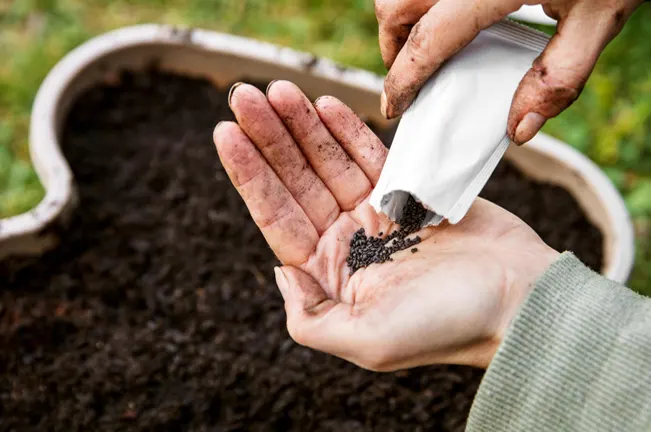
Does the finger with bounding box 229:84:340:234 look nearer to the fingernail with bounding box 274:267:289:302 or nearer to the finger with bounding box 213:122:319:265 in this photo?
the finger with bounding box 213:122:319:265

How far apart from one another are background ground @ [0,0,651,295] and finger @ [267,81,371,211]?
1.28 m

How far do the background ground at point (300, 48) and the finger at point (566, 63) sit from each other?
132cm

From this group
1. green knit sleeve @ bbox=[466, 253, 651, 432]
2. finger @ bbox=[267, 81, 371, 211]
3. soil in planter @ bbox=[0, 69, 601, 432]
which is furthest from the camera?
soil in planter @ bbox=[0, 69, 601, 432]

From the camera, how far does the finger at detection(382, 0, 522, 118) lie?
150cm

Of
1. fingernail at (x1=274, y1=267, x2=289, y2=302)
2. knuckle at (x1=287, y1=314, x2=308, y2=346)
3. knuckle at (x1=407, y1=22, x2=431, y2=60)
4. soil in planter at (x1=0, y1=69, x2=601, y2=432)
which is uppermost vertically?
knuckle at (x1=407, y1=22, x2=431, y2=60)

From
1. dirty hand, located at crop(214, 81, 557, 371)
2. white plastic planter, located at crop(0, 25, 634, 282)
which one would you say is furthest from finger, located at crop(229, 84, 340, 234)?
white plastic planter, located at crop(0, 25, 634, 282)

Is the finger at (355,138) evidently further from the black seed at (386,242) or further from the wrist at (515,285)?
the wrist at (515,285)

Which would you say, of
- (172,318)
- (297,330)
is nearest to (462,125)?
(297,330)

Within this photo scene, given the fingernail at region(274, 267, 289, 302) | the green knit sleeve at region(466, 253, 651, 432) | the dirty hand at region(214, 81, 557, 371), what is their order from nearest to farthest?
the green knit sleeve at region(466, 253, 651, 432)
the dirty hand at region(214, 81, 557, 371)
the fingernail at region(274, 267, 289, 302)

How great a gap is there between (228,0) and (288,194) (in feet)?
6.73

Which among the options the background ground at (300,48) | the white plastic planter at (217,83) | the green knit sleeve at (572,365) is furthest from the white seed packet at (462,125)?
the background ground at (300,48)

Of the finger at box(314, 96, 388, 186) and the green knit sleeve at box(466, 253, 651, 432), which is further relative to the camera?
the finger at box(314, 96, 388, 186)

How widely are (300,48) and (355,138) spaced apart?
1.56m

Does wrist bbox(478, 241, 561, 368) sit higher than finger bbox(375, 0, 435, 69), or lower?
lower
